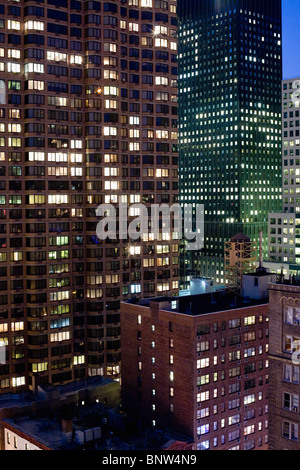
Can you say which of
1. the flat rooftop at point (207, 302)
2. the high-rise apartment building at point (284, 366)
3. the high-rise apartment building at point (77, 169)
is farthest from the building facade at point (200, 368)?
the high-rise apartment building at point (284, 366)

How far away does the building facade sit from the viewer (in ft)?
375

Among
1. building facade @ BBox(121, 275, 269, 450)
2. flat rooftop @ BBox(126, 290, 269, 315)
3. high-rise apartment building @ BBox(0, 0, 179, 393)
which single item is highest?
high-rise apartment building @ BBox(0, 0, 179, 393)

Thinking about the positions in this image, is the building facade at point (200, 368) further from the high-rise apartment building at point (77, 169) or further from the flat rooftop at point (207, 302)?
the high-rise apartment building at point (77, 169)

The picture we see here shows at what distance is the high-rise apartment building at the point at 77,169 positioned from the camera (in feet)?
468

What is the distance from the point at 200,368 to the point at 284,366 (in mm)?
30604

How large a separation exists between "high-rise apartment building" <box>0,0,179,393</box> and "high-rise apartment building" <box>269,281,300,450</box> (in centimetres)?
6091

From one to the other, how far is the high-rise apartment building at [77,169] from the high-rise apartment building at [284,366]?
60.9 m

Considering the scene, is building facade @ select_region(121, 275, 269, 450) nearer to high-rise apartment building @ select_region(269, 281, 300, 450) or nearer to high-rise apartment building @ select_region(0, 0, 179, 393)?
high-rise apartment building @ select_region(0, 0, 179, 393)

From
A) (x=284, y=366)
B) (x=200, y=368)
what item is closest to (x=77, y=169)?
(x=200, y=368)

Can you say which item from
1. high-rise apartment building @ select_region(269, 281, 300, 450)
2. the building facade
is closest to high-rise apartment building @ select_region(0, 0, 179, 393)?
the building facade

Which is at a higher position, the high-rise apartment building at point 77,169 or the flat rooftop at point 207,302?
the high-rise apartment building at point 77,169

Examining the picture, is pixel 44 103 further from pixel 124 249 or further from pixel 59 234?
pixel 124 249

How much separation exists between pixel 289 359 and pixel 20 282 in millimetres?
75161

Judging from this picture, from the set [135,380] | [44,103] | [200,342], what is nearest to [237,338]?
[200,342]
